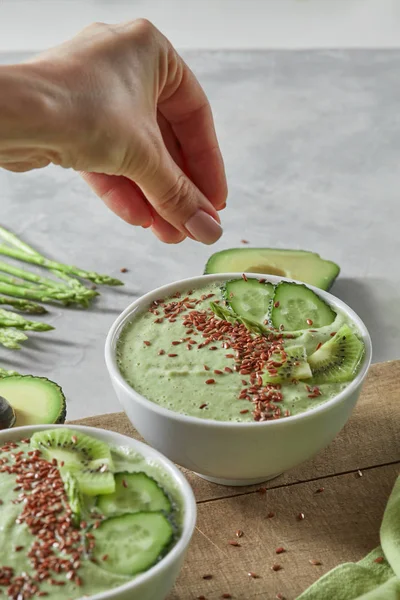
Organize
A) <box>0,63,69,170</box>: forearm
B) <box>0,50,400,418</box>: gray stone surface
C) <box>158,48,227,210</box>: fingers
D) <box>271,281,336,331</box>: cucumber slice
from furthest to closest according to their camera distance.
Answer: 1. <box>0,50,400,418</box>: gray stone surface
2. <box>158,48,227,210</box>: fingers
3. <box>271,281,336,331</box>: cucumber slice
4. <box>0,63,69,170</box>: forearm

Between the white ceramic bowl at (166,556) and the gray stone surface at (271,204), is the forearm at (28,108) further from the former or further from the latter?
the gray stone surface at (271,204)

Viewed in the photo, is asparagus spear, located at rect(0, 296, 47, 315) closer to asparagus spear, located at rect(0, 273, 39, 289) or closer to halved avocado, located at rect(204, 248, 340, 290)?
asparagus spear, located at rect(0, 273, 39, 289)

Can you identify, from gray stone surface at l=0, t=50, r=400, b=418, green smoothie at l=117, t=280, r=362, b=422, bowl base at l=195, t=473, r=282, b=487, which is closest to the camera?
green smoothie at l=117, t=280, r=362, b=422

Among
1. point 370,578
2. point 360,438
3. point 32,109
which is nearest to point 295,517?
point 370,578

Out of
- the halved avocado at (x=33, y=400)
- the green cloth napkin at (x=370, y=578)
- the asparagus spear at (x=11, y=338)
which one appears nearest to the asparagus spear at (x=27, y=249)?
the asparagus spear at (x=11, y=338)

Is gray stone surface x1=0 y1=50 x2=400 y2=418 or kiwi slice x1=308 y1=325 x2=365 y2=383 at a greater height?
kiwi slice x1=308 y1=325 x2=365 y2=383

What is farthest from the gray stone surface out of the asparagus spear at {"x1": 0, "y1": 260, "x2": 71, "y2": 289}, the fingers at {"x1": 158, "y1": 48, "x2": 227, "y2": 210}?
the fingers at {"x1": 158, "y1": 48, "x2": 227, "y2": 210}

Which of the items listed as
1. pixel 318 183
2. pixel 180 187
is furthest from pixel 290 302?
pixel 318 183
